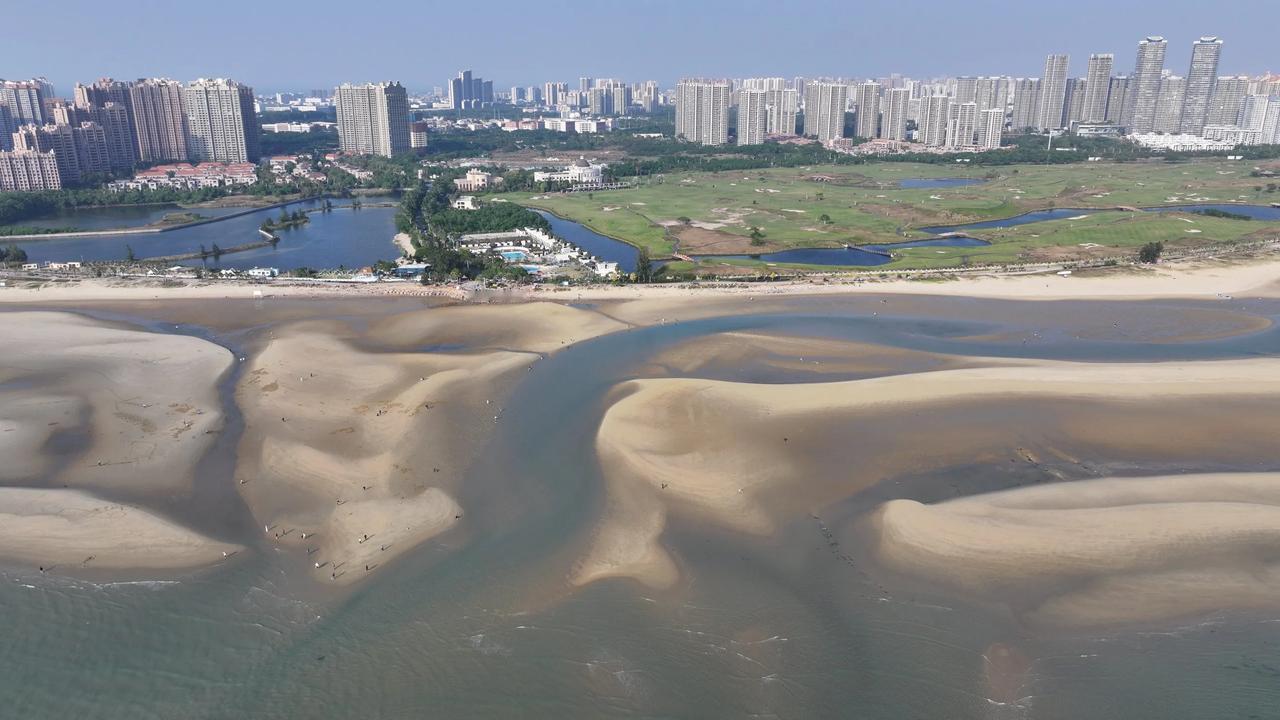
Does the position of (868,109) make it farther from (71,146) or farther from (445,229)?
(71,146)

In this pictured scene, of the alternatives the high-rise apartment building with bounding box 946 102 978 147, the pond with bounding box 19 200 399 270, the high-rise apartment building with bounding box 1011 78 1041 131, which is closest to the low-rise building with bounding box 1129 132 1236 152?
the high-rise apartment building with bounding box 946 102 978 147

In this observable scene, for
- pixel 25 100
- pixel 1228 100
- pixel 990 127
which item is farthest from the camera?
pixel 1228 100

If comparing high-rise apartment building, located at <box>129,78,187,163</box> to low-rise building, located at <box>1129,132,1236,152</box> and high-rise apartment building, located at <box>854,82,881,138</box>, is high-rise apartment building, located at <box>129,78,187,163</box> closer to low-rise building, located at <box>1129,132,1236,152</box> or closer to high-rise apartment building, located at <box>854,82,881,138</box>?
high-rise apartment building, located at <box>854,82,881,138</box>

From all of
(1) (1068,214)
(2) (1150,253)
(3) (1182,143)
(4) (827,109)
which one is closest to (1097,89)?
(3) (1182,143)

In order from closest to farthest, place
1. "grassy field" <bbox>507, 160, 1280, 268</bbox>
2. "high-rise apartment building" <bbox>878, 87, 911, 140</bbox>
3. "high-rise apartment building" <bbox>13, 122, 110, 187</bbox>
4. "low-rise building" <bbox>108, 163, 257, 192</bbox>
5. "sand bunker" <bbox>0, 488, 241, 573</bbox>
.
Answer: "sand bunker" <bbox>0, 488, 241, 573</bbox> → "grassy field" <bbox>507, 160, 1280, 268</bbox> → "high-rise apartment building" <bbox>13, 122, 110, 187</bbox> → "low-rise building" <bbox>108, 163, 257, 192</bbox> → "high-rise apartment building" <bbox>878, 87, 911, 140</bbox>

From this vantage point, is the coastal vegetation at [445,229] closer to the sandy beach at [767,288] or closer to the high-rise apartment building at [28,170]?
the sandy beach at [767,288]
